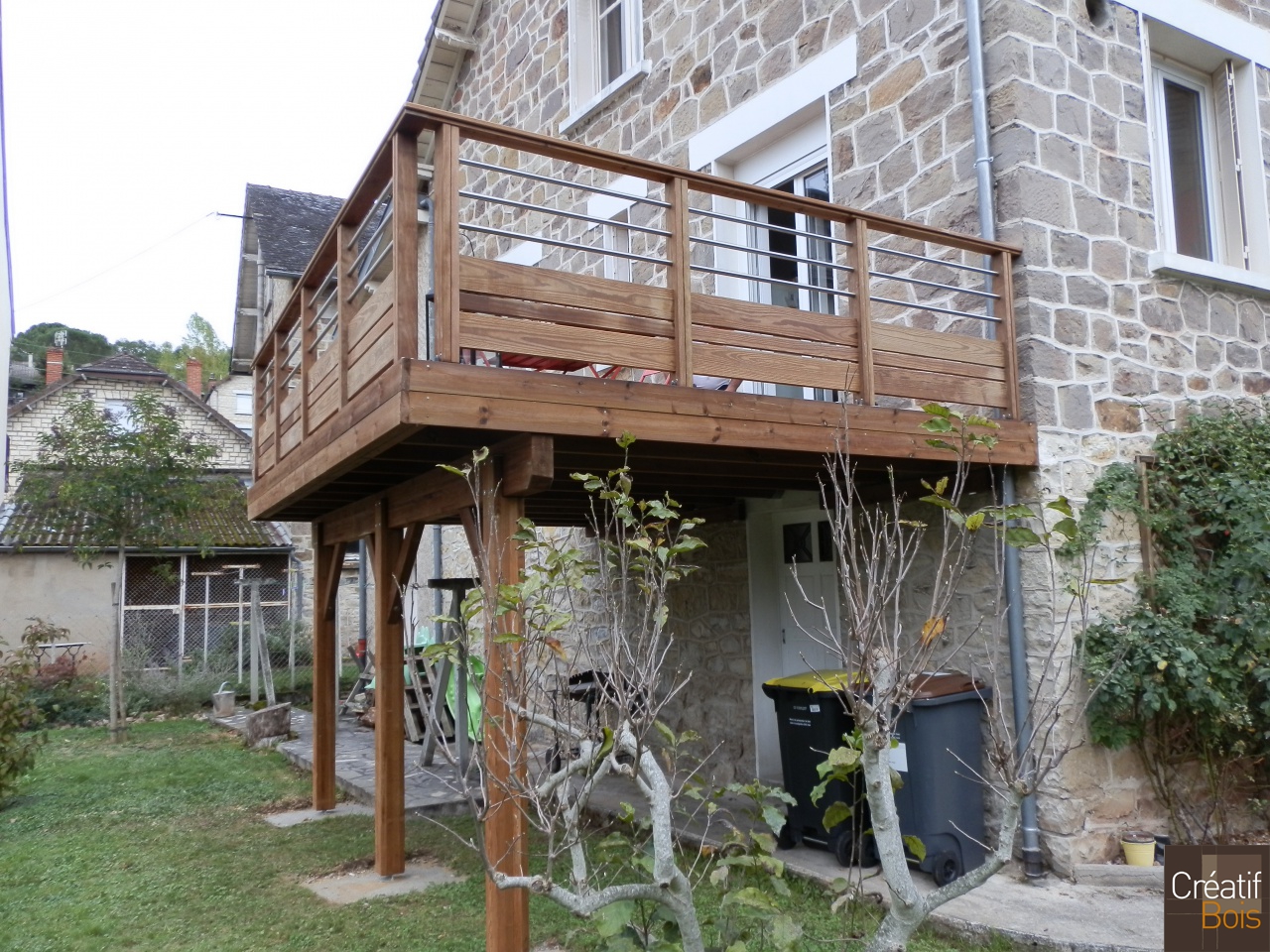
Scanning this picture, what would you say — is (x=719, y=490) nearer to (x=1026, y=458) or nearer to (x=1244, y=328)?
(x=1026, y=458)

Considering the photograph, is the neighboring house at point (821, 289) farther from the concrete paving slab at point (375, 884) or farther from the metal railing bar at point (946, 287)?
the concrete paving slab at point (375, 884)

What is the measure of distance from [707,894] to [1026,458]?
113 inches

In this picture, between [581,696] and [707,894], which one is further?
[581,696]

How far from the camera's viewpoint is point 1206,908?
3.83 meters

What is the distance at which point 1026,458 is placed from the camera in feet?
19.0

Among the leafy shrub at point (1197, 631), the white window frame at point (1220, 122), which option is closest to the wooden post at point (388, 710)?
the leafy shrub at point (1197, 631)

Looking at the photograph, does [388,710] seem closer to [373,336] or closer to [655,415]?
[373,336]

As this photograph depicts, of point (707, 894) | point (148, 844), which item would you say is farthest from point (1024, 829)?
point (148, 844)

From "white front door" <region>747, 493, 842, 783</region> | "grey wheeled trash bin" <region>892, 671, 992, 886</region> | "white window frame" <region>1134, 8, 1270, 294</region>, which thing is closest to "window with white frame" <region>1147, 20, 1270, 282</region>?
"white window frame" <region>1134, 8, 1270, 294</region>

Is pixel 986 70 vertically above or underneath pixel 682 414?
above

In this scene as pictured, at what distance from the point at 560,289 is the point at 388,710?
3084mm

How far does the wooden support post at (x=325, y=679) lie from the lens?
26.3 feet

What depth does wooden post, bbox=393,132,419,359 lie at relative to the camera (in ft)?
14.0

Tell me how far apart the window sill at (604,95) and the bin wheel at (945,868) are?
6.70m
